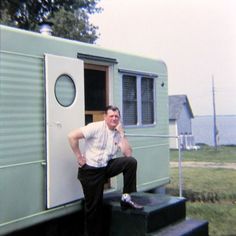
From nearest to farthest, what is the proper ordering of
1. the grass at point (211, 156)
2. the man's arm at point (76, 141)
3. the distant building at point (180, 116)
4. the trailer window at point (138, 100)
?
the man's arm at point (76, 141), the trailer window at point (138, 100), the grass at point (211, 156), the distant building at point (180, 116)

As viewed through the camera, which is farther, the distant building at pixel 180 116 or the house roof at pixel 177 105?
the house roof at pixel 177 105

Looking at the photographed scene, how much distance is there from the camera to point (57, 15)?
81.7 ft

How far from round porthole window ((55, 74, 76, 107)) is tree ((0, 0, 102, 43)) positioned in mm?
9582

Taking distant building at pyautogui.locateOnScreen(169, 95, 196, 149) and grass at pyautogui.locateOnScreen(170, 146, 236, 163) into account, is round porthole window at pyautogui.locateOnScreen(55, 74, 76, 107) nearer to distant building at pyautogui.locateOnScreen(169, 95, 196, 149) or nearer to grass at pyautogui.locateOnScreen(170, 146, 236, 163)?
grass at pyautogui.locateOnScreen(170, 146, 236, 163)

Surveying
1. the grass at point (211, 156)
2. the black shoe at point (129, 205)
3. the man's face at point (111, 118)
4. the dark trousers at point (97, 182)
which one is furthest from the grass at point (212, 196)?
the grass at point (211, 156)

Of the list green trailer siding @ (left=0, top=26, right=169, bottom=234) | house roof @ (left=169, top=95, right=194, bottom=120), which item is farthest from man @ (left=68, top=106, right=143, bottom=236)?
house roof @ (left=169, top=95, right=194, bottom=120)

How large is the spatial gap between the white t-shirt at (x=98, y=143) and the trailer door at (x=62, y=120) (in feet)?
0.84

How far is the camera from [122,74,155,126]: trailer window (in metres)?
6.76

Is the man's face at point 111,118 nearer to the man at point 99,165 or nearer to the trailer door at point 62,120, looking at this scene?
the man at point 99,165

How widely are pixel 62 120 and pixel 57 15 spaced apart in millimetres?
Answer: 20567

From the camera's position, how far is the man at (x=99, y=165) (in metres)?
5.23

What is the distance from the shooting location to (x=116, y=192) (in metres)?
6.30

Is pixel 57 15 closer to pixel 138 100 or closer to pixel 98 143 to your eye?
pixel 138 100

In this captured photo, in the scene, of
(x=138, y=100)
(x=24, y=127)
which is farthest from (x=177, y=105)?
(x=24, y=127)
